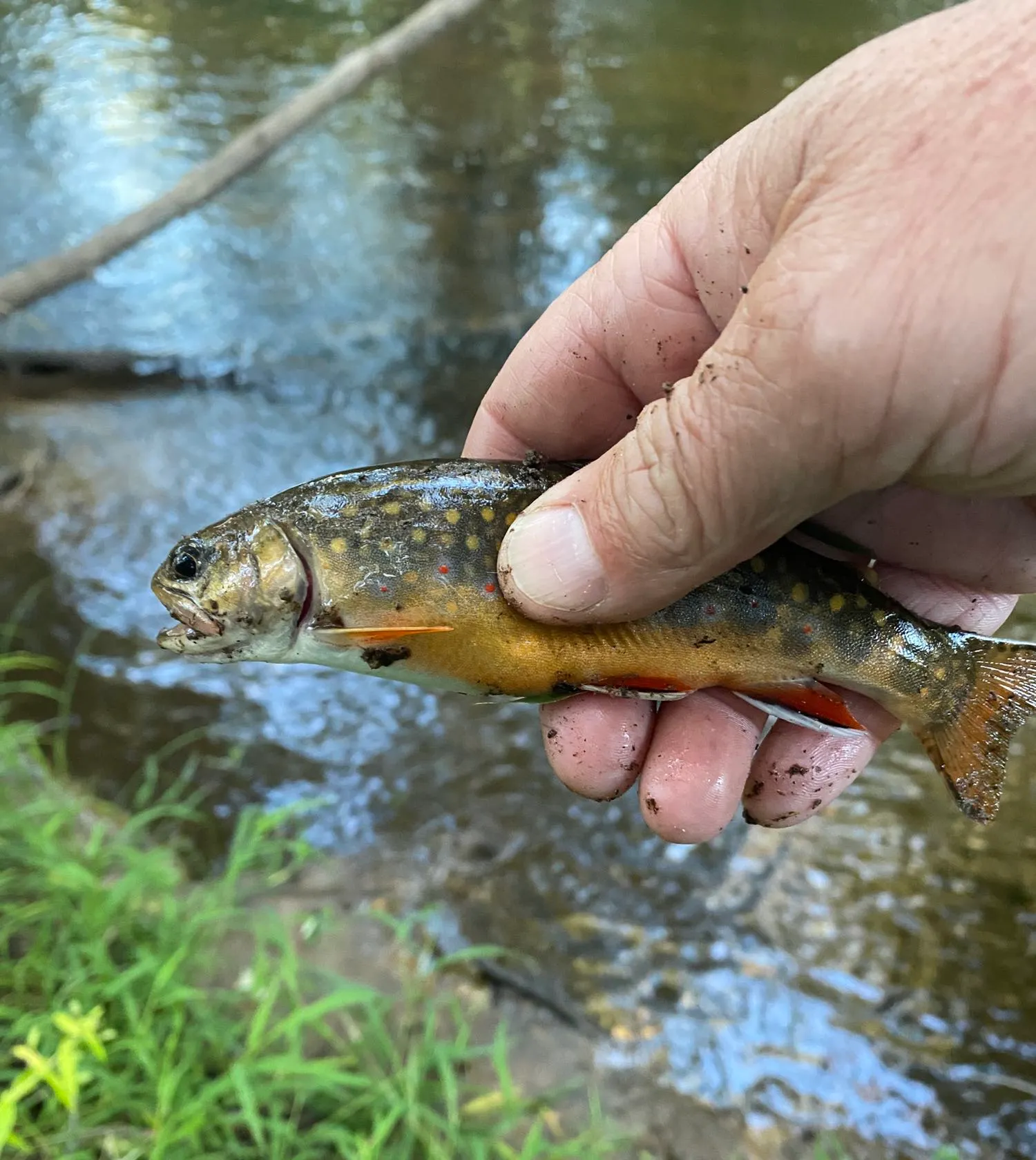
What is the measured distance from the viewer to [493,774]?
176 inches

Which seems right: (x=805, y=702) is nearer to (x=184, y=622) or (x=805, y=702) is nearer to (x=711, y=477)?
(x=711, y=477)

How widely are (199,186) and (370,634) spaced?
223 inches

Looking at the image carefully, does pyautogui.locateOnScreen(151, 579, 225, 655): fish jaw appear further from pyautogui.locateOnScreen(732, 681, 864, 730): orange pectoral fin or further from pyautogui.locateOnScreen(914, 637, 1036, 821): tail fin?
pyautogui.locateOnScreen(914, 637, 1036, 821): tail fin

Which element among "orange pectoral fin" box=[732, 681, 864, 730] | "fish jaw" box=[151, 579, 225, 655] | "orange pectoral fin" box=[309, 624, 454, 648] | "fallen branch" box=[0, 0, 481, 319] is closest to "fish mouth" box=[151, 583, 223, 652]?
"fish jaw" box=[151, 579, 225, 655]

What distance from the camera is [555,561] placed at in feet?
6.30

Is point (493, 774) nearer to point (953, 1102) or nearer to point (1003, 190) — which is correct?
point (953, 1102)

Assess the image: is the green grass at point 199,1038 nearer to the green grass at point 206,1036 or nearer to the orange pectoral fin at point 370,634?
the green grass at point 206,1036

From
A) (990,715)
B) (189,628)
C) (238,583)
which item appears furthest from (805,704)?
(189,628)

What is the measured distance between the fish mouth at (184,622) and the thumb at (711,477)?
0.76 metres

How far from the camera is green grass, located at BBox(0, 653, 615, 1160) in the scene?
227cm

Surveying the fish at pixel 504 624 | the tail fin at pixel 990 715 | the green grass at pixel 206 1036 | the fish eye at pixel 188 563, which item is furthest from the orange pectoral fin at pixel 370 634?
the tail fin at pixel 990 715

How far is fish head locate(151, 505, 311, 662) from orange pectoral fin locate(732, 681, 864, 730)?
127cm

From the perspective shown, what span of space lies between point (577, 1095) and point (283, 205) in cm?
822

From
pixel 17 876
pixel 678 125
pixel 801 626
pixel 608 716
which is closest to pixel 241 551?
pixel 608 716
